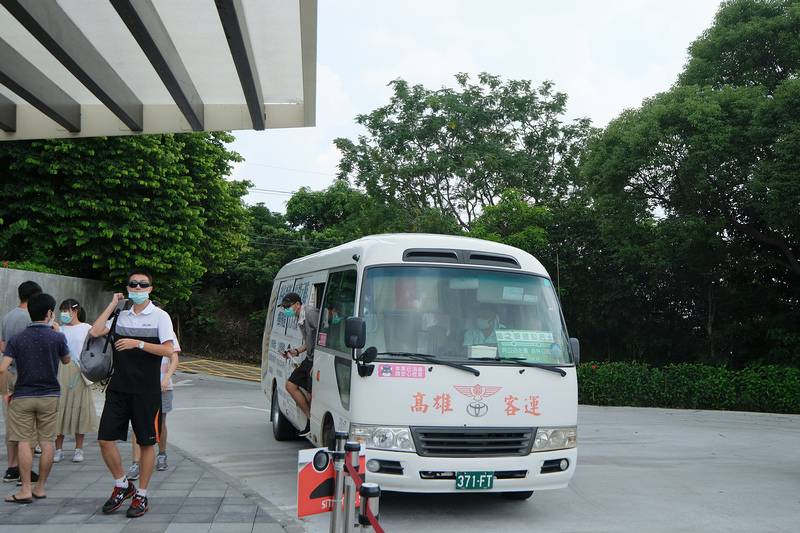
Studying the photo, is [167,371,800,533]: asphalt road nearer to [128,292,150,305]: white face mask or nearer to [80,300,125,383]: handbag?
[80,300,125,383]: handbag

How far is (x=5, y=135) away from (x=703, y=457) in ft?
36.1

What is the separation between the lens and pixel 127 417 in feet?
20.6

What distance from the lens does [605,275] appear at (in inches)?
1059

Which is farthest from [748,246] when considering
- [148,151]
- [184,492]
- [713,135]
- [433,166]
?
[184,492]

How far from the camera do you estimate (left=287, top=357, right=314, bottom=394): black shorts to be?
902cm

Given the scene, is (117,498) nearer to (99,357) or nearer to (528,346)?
(99,357)

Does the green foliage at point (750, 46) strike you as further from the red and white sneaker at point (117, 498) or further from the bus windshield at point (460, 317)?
the red and white sneaker at point (117, 498)

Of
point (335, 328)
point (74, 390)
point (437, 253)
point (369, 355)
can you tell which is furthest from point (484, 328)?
point (74, 390)

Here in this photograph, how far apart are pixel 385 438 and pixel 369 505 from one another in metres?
2.18

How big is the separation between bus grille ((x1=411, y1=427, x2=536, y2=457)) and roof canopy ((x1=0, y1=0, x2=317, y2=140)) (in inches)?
162

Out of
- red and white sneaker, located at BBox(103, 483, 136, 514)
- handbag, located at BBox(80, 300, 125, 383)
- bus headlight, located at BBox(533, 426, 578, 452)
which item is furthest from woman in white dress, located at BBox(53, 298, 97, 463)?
bus headlight, located at BBox(533, 426, 578, 452)

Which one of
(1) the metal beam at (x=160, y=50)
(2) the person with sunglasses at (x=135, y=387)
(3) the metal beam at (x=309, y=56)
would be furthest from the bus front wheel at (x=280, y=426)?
(2) the person with sunglasses at (x=135, y=387)

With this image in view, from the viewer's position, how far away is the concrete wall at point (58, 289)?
44.2 ft

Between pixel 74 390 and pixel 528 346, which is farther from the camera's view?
pixel 74 390
